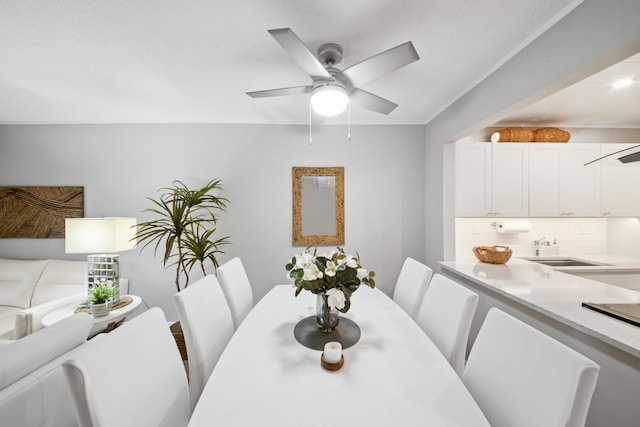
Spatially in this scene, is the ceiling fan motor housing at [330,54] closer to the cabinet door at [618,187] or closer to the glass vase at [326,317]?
the glass vase at [326,317]

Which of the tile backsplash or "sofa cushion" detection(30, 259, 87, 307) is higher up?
the tile backsplash

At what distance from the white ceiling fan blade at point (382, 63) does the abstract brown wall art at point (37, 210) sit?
335 centimetres

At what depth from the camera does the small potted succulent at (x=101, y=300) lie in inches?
79.0

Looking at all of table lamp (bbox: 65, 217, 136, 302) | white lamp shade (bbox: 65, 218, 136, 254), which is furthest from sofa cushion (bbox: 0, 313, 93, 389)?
white lamp shade (bbox: 65, 218, 136, 254)

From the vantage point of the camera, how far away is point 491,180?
265 centimetres

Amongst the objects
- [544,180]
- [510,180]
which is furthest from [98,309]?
[544,180]

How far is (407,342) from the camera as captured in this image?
1.24 metres

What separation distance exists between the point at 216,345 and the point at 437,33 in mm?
2200

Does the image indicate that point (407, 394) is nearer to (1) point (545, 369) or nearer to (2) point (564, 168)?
(1) point (545, 369)

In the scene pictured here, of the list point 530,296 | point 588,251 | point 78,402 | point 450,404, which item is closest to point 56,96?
point 78,402

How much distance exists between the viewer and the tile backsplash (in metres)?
2.94

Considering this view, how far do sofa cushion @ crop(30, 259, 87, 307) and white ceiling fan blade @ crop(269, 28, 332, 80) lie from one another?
304 centimetres

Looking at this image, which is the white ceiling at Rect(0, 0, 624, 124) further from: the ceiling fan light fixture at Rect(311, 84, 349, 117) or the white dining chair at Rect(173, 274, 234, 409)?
the white dining chair at Rect(173, 274, 234, 409)

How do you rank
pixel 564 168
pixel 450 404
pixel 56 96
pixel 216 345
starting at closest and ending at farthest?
1. pixel 450 404
2. pixel 216 345
3. pixel 56 96
4. pixel 564 168
